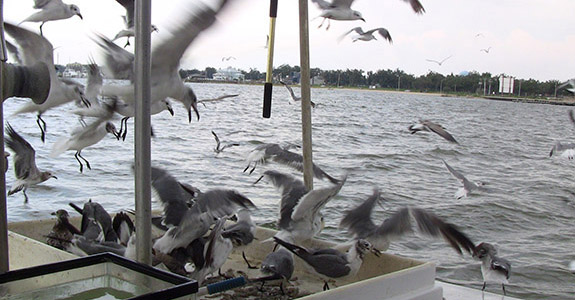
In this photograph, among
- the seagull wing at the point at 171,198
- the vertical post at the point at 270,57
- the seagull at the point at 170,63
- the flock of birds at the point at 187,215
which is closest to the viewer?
the seagull at the point at 170,63

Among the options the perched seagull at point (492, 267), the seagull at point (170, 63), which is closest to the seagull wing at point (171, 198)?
the seagull at point (170, 63)

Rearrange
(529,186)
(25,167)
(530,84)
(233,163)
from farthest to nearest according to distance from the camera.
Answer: (530,84), (529,186), (233,163), (25,167)

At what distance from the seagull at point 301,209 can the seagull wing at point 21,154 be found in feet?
6.88

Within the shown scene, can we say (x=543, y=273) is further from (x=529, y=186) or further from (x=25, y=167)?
(x=529, y=186)

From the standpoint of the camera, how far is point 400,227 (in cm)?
351

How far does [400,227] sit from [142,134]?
204cm

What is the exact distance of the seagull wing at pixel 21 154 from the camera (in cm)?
460

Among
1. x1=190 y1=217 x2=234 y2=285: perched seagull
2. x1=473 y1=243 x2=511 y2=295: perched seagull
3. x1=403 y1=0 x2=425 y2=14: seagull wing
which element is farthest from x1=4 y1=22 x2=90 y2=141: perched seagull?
x1=473 y1=243 x2=511 y2=295: perched seagull

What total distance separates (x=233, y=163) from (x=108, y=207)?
435 centimetres

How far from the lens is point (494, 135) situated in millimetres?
22531

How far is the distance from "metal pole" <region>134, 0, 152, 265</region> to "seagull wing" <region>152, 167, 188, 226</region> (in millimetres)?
1372

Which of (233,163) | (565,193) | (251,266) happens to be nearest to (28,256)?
(251,266)

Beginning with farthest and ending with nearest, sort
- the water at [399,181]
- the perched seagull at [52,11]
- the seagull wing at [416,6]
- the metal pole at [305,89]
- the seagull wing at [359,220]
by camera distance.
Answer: the water at [399,181], the perched seagull at [52,11], the seagull wing at [416,6], the seagull wing at [359,220], the metal pole at [305,89]

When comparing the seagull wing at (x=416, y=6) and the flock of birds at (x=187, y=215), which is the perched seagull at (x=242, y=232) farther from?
the seagull wing at (x=416, y=6)
